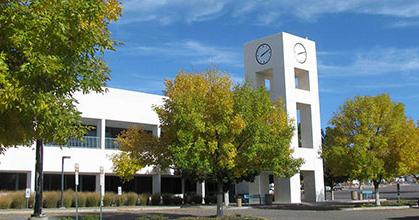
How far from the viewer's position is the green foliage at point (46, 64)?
7.95m

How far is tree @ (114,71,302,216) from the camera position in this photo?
25812 millimetres

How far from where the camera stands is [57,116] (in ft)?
28.6

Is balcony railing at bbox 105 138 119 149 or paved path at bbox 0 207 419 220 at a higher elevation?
balcony railing at bbox 105 138 119 149

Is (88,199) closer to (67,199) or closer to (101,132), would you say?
(67,199)

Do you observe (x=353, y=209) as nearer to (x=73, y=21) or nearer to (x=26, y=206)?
(x=26, y=206)

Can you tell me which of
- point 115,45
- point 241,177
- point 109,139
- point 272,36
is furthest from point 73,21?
point 272,36

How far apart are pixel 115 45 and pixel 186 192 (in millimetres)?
42116

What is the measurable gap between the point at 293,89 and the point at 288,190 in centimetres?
869

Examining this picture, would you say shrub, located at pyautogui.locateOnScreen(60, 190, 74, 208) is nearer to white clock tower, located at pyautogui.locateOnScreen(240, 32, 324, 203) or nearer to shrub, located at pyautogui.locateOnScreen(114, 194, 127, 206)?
shrub, located at pyautogui.locateOnScreen(114, 194, 127, 206)

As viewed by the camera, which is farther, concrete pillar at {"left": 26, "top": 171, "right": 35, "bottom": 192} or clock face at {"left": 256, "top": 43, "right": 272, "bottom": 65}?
clock face at {"left": 256, "top": 43, "right": 272, "bottom": 65}

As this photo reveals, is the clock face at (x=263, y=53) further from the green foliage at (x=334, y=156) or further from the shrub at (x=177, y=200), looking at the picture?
the shrub at (x=177, y=200)

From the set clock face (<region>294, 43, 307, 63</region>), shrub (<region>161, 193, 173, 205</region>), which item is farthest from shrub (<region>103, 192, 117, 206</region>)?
clock face (<region>294, 43, 307, 63</region>)

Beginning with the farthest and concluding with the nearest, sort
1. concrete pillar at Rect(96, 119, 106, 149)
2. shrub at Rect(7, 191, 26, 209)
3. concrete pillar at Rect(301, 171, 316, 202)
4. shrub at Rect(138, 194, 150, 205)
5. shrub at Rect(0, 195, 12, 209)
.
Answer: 1. concrete pillar at Rect(301, 171, 316, 202)
2. shrub at Rect(138, 194, 150, 205)
3. concrete pillar at Rect(96, 119, 106, 149)
4. shrub at Rect(7, 191, 26, 209)
5. shrub at Rect(0, 195, 12, 209)

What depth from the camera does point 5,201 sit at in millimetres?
36438
